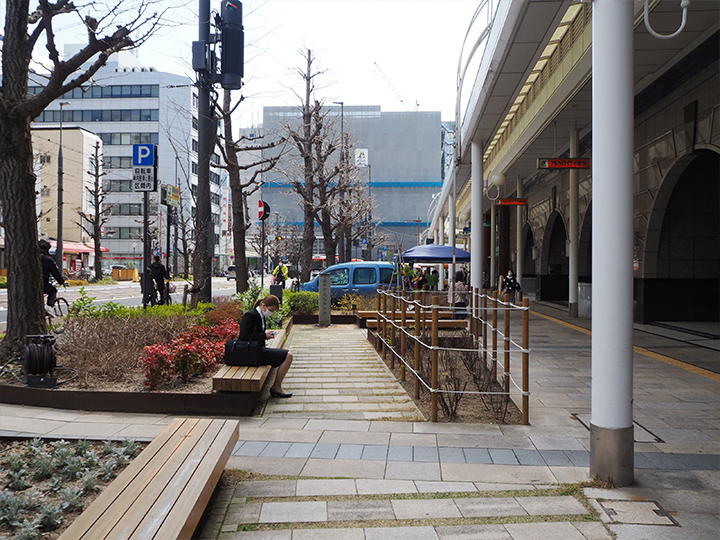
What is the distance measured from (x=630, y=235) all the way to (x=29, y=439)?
5.00 meters

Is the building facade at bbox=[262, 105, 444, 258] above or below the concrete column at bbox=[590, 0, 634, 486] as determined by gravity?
above

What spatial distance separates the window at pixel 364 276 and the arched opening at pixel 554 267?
11.4 meters

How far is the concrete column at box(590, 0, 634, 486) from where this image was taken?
453cm

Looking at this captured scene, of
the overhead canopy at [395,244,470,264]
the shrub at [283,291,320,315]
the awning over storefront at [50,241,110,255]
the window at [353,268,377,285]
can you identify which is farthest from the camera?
the awning over storefront at [50,241,110,255]

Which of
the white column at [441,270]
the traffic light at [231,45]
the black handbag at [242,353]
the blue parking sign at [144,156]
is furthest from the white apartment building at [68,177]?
the black handbag at [242,353]

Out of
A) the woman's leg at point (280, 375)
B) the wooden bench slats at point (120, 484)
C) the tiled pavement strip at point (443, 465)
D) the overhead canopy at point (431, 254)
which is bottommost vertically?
the tiled pavement strip at point (443, 465)

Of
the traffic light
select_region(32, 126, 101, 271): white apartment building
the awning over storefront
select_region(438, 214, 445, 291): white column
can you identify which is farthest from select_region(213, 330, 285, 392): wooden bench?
select_region(32, 126, 101, 271): white apartment building

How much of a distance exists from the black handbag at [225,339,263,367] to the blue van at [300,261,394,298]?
11634 mm

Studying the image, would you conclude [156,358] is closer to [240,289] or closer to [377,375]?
[377,375]

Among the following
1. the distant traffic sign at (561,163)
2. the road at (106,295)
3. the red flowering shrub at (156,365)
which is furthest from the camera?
the road at (106,295)

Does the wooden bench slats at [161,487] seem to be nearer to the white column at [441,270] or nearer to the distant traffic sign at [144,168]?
the distant traffic sign at [144,168]

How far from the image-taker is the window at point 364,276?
1942 cm

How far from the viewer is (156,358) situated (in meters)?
7.28

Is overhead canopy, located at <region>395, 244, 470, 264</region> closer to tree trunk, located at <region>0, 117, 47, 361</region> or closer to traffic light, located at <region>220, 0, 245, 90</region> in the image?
traffic light, located at <region>220, 0, 245, 90</region>
